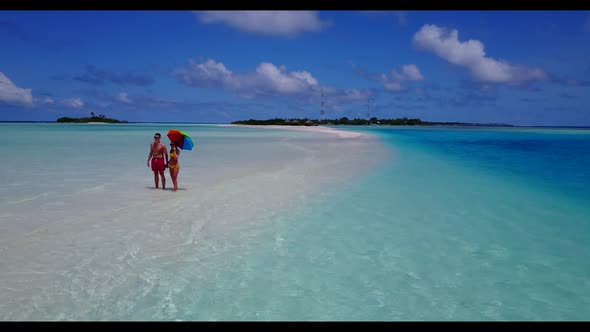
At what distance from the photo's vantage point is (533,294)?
4301 mm

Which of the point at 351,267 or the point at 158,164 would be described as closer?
the point at 351,267

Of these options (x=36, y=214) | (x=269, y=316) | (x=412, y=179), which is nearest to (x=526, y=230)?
(x=269, y=316)

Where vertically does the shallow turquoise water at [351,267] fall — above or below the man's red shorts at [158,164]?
below

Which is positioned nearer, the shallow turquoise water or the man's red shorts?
the shallow turquoise water

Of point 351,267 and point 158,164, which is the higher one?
point 158,164

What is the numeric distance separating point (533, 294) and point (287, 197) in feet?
18.0

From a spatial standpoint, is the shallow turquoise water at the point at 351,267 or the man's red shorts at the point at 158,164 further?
the man's red shorts at the point at 158,164

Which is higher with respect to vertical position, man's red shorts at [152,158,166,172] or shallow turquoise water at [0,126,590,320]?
man's red shorts at [152,158,166,172]
